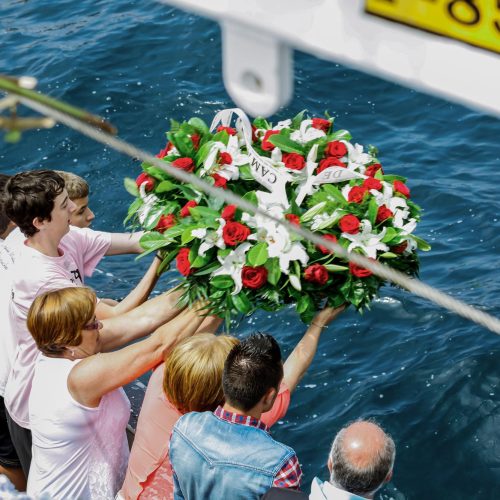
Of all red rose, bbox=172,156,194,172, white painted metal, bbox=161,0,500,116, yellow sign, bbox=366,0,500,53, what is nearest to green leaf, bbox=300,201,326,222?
red rose, bbox=172,156,194,172

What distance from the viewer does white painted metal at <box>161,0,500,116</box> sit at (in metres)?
1.48

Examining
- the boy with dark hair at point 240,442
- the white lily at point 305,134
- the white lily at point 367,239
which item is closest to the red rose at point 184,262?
the boy with dark hair at point 240,442

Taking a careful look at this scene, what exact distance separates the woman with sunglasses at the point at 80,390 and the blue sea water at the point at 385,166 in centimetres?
183

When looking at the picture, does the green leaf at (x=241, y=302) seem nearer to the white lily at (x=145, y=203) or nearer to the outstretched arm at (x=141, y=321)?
the outstretched arm at (x=141, y=321)

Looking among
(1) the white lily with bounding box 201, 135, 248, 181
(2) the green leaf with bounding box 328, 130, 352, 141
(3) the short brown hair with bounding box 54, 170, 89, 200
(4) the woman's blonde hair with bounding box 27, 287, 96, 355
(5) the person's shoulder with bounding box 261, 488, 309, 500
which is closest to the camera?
(5) the person's shoulder with bounding box 261, 488, 309, 500

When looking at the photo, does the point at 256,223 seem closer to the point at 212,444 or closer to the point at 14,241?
the point at 212,444

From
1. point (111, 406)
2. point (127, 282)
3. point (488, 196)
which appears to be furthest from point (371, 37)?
point (488, 196)

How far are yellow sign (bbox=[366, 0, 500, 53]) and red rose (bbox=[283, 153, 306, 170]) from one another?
2236 mm

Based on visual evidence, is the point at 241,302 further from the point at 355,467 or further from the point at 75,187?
the point at 75,187

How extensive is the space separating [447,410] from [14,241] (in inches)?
110

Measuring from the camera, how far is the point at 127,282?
7105 mm

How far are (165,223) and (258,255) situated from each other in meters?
0.48

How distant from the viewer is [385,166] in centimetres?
805

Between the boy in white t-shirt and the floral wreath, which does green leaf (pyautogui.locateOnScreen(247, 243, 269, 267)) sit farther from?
the boy in white t-shirt
